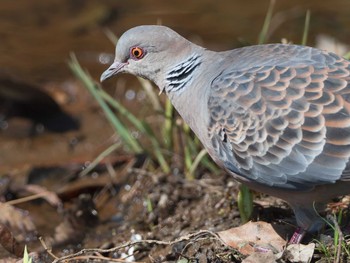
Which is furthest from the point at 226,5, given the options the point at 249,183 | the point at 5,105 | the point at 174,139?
the point at 249,183

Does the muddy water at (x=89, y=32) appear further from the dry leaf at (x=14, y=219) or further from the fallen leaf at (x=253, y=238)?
the fallen leaf at (x=253, y=238)

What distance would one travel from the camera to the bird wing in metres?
4.81

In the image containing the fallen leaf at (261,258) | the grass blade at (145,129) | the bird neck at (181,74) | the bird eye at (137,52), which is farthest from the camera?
the grass blade at (145,129)

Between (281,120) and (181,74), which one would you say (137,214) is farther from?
(281,120)

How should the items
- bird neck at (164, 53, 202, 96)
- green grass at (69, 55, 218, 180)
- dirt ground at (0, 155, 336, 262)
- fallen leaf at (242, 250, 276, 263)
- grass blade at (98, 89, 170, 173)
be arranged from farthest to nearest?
grass blade at (98, 89, 170, 173)
green grass at (69, 55, 218, 180)
bird neck at (164, 53, 202, 96)
dirt ground at (0, 155, 336, 262)
fallen leaf at (242, 250, 276, 263)

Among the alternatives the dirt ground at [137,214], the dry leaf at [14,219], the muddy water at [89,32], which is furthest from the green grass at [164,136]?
the muddy water at [89,32]

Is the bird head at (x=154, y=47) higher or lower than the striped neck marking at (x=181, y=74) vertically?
higher

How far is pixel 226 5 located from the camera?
35.7 ft

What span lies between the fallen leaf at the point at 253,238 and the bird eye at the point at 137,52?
1.35 m

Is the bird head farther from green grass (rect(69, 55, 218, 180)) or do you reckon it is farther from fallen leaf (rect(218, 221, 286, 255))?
fallen leaf (rect(218, 221, 286, 255))

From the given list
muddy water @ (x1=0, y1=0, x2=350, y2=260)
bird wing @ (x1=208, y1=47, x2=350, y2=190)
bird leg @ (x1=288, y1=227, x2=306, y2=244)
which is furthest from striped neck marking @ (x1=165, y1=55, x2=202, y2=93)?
muddy water @ (x1=0, y1=0, x2=350, y2=260)

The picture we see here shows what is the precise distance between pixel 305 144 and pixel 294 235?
0.69 meters

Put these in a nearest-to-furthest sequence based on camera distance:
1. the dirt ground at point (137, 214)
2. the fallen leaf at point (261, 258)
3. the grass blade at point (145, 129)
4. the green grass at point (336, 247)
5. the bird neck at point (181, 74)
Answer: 1. the green grass at point (336, 247)
2. the fallen leaf at point (261, 258)
3. the dirt ground at point (137, 214)
4. the bird neck at point (181, 74)
5. the grass blade at point (145, 129)

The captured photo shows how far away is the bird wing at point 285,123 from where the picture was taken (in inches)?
189
